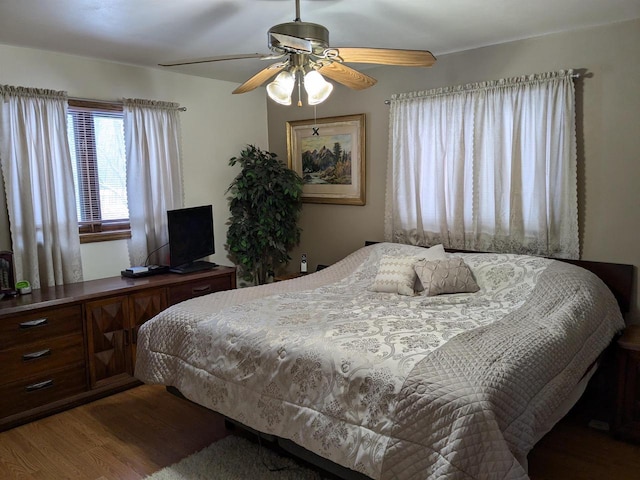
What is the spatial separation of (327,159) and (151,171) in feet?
5.20

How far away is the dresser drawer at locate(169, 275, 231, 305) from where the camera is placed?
12.4 feet

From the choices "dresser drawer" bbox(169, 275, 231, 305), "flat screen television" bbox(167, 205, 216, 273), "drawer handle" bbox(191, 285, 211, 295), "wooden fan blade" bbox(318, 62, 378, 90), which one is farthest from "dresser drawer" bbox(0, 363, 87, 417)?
"wooden fan blade" bbox(318, 62, 378, 90)

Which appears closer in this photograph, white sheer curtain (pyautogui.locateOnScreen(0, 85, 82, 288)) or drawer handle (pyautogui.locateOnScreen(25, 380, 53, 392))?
drawer handle (pyautogui.locateOnScreen(25, 380, 53, 392))

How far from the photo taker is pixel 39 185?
11.3 ft

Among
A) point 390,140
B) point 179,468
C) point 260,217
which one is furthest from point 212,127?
point 179,468

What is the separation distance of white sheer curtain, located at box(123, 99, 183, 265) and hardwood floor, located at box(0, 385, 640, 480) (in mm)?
1342

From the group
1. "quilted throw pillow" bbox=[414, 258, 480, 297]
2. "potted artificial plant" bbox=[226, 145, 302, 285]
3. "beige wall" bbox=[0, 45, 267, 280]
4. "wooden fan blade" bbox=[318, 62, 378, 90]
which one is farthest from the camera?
"potted artificial plant" bbox=[226, 145, 302, 285]

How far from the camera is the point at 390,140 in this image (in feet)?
13.5

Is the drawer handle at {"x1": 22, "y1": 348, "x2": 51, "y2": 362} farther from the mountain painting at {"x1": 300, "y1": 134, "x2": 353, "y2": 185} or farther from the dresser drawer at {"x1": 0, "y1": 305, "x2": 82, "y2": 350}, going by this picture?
the mountain painting at {"x1": 300, "y1": 134, "x2": 353, "y2": 185}

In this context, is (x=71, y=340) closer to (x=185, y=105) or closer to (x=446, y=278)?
(x=185, y=105)

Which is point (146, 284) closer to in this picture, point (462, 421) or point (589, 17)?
point (462, 421)

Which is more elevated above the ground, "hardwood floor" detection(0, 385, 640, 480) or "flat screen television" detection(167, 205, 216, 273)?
"flat screen television" detection(167, 205, 216, 273)

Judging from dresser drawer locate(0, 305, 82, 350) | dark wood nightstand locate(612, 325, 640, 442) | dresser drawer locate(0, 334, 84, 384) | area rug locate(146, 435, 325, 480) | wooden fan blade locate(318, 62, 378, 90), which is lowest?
area rug locate(146, 435, 325, 480)

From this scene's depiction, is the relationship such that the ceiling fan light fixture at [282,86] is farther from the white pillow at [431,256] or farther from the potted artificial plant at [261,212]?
the potted artificial plant at [261,212]
